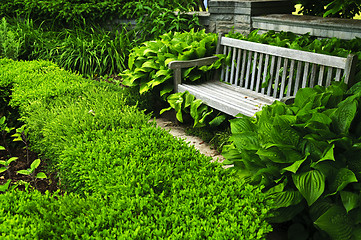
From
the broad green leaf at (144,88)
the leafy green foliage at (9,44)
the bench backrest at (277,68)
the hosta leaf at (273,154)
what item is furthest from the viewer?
the leafy green foliage at (9,44)

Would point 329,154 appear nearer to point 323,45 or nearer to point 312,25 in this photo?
point 323,45

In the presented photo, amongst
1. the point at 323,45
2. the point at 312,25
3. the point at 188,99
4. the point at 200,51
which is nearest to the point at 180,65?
the point at 200,51

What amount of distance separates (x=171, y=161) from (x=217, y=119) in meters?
2.13

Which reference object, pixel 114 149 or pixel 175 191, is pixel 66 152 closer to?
pixel 114 149

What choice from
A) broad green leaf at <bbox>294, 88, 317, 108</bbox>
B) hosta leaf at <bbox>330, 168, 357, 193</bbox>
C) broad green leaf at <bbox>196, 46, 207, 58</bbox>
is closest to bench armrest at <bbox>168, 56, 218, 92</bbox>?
broad green leaf at <bbox>196, 46, 207, 58</bbox>

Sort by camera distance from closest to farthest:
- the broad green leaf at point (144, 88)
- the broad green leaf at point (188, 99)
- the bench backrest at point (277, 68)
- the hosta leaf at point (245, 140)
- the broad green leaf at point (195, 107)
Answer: the hosta leaf at point (245, 140) → the bench backrest at point (277, 68) → the broad green leaf at point (195, 107) → the broad green leaf at point (188, 99) → the broad green leaf at point (144, 88)

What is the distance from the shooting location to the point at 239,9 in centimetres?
631

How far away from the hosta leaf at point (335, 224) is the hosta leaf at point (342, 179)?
0.52ft

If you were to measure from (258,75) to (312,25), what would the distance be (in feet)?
4.61

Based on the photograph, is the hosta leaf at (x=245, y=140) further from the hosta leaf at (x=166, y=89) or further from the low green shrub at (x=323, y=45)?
the hosta leaf at (x=166, y=89)

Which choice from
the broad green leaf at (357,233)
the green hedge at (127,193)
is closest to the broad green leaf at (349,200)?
the broad green leaf at (357,233)

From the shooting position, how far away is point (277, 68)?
14.7ft

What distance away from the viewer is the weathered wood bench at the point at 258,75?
3.97 metres

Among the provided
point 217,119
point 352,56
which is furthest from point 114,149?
point 352,56
